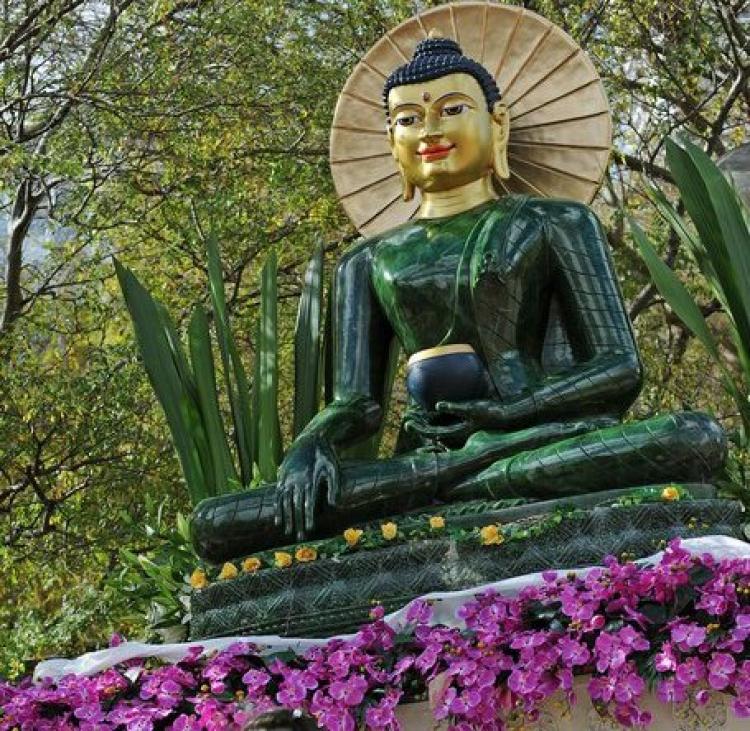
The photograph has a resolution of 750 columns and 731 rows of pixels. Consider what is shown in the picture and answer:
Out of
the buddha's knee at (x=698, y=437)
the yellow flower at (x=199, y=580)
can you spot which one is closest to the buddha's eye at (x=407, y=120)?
the buddha's knee at (x=698, y=437)

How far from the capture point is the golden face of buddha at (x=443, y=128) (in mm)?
6098

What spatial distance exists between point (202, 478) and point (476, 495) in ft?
6.81

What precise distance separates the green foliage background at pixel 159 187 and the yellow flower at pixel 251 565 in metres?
3.66

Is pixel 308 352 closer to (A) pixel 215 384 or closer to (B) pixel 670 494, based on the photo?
(A) pixel 215 384

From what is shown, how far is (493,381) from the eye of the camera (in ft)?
18.9

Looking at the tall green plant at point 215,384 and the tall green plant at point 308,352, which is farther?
the tall green plant at point 308,352

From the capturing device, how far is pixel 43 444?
951cm

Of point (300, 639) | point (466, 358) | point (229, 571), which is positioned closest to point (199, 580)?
point (229, 571)

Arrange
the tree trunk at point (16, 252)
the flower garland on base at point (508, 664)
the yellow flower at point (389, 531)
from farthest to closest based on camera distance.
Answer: the tree trunk at point (16, 252)
the yellow flower at point (389, 531)
the flower garland on base at point (508, 664)

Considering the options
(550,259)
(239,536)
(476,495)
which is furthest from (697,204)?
(239,536)

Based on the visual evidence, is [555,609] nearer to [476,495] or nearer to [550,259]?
[476,495]

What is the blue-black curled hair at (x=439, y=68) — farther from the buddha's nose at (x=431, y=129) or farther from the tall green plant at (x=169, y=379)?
the tall green plant at (x=169, y=379)

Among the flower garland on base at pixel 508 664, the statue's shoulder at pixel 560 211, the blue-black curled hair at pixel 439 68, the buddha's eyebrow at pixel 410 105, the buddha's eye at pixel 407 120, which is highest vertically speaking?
the blue-black curled hair at pixel 439 68

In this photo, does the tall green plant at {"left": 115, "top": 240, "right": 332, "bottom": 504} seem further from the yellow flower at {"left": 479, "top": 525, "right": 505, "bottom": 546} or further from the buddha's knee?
the buddha's knee
